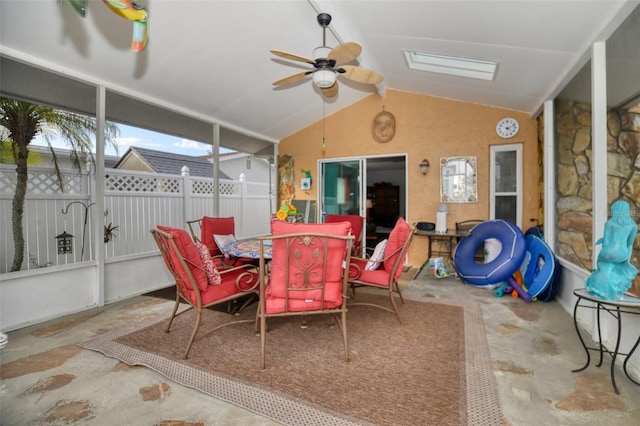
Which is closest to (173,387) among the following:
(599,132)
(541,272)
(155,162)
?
(599,132)

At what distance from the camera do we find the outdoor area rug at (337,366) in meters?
1.74

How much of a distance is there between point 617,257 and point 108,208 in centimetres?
480

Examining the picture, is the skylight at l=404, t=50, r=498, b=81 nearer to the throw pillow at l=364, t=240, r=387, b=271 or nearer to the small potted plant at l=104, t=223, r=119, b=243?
the throw pillow at l=364, t=240, r=387, b=271

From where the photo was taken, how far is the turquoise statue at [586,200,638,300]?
1887 millimetres

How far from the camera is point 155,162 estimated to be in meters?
5.70

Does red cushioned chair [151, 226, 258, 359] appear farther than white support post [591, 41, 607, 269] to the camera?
No

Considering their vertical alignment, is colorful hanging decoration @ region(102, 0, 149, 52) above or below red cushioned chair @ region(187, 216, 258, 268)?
above

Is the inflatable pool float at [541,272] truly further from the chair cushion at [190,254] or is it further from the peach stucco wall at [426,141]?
the chair cushion at [190,254]

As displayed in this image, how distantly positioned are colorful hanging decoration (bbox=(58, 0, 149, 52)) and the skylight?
305cm

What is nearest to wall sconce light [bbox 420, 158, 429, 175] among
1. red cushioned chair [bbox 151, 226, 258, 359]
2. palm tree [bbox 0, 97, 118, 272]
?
red cushioned chair [bbox 151, 226, 258, 359]

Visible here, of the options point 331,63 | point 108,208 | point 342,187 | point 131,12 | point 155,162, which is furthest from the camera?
point 342,187

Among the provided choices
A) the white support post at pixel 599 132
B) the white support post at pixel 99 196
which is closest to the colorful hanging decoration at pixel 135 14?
the white support post at pixel 99 196

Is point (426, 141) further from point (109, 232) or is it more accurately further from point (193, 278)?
point (109, 232)

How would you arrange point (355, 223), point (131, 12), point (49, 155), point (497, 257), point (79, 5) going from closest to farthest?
point (79, 5)
point (131, 12)
point (49, 155)
point (497, 257)
point (355, 223)
